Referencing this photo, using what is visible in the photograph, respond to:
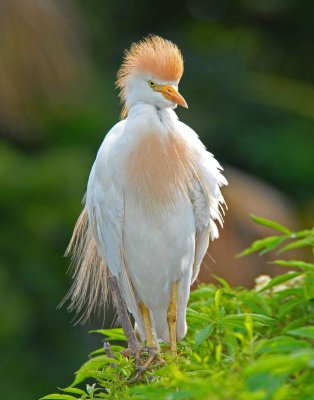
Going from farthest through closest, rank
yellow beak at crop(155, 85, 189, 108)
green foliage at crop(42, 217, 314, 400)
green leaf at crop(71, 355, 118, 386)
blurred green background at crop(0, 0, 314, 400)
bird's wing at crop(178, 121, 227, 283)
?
blurred green background at crop(0, 0, 314, 400) < bird's wing at crop(178, 121, 227, 283) < yellow beak at crop(155, 85, 189, 108) < green leaf at crop(71, 355, 118, 386) < green foliage at crop(42, 217, 314, 400)

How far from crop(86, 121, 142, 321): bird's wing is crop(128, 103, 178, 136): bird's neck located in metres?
0.07

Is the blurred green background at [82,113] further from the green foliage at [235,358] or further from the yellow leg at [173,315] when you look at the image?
the green foliage at [235,358]

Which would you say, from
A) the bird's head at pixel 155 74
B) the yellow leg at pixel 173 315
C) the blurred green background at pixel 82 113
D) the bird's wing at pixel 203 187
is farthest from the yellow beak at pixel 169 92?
the blurred green background at pixel 82 113

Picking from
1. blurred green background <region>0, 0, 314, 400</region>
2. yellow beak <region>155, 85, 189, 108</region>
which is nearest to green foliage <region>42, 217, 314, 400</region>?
yellow beak <region>155, 85, 189, 108</region>

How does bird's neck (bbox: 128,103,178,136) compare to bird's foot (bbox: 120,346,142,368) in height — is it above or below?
above

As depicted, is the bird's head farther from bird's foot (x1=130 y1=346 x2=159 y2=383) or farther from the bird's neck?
bird's foot (x1=130 y1=346 x2=159 y2=383)

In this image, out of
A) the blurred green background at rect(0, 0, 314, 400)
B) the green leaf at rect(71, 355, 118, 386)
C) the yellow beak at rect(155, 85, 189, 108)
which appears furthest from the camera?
the blurred green background at rect(0, 0, 314, 400)

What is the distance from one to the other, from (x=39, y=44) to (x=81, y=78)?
380 millimetres

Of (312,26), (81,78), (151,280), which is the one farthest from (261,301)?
(312,26)

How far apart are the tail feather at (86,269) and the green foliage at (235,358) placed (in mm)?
220

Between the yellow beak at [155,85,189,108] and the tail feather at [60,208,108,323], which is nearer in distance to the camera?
the yellow beak at [155,85,189,108]

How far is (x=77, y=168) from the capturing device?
21.8 ft

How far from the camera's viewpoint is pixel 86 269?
251 cm

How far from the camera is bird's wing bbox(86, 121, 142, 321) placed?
233cm
